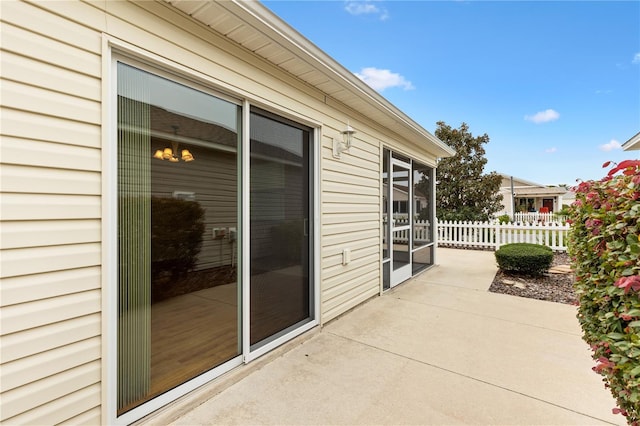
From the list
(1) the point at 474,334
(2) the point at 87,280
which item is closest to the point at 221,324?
(2) the point at 87,280

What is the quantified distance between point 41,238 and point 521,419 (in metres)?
3.04

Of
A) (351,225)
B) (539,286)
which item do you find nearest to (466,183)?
(539,286)

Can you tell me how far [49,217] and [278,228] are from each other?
172cm

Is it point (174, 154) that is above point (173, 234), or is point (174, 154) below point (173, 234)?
above

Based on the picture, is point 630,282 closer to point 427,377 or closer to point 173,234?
point 427,377

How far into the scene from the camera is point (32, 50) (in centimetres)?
144

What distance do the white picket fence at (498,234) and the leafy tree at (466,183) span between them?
1.45m

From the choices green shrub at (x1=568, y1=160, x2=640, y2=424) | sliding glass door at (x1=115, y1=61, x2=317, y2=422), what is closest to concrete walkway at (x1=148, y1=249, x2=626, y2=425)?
sliding glass door at (x1=115, y1=61, x2=317, y2=422)

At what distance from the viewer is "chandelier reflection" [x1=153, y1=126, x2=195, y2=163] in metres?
1.96

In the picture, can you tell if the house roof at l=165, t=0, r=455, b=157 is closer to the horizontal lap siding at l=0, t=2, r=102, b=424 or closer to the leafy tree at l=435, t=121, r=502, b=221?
the horizontal lap siding at l=0, t=2, r=102, b=424

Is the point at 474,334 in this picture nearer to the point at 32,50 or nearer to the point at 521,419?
the point at 521,419

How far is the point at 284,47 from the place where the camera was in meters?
2.49

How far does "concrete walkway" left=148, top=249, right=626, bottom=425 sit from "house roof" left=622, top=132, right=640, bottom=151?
4.98 meters

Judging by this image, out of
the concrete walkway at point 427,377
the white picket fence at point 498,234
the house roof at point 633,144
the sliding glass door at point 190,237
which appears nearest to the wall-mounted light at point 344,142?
the sliding glass door at point 190,237
